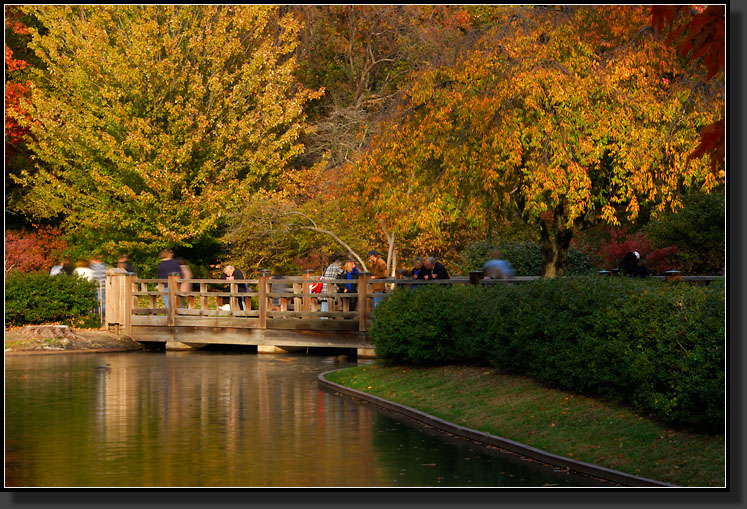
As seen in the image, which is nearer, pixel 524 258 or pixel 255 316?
pixel 255 316

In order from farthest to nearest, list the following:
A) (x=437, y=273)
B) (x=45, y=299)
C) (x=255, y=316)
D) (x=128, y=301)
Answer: (x=45, y=299)
(x=128, y=301)
(x=255, y=316)
(x=437, y=273)

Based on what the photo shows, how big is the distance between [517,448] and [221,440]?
3.68 meters

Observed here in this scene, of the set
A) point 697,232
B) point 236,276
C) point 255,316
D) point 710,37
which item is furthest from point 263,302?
point 710,37

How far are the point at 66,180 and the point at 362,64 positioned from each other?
13805mm

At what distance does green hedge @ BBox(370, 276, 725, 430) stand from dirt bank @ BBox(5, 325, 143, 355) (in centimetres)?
1067

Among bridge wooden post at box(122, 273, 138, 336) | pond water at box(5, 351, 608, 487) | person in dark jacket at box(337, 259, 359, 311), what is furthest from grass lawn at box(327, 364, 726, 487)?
bridge wooden post at box(122, 273, 138, 336)

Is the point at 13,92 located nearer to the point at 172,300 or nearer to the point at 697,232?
the point at 172,300

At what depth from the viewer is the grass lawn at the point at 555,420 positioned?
11938mm

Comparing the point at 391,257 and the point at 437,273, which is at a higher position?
the point at 391,257

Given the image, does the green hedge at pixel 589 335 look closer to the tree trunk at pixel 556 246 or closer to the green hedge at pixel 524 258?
the tree trunk at pixel 556 246

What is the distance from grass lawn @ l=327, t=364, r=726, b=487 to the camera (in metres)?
11.9

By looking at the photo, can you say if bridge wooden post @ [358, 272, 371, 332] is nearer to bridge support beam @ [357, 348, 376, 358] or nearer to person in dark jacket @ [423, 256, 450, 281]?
bridge support beam @ [357, 348, 376, 358]

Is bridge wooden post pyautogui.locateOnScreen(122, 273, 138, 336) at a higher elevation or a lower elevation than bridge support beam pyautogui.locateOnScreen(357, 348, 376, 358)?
higher

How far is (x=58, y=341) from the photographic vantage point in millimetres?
29594
